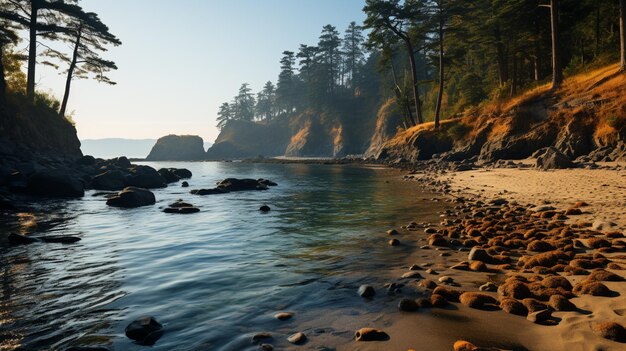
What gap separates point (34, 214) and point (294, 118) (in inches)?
3982

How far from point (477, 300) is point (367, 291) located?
1.56 meters

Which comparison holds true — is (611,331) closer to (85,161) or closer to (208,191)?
(208,191)

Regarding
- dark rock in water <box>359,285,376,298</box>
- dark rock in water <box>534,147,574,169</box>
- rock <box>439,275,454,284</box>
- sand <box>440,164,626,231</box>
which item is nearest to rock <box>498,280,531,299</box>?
rock <box>439,275,454,284</box>

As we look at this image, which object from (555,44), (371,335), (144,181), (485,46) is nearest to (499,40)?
(485,46)

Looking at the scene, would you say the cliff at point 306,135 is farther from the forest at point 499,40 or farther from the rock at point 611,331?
the rock at point 611,331

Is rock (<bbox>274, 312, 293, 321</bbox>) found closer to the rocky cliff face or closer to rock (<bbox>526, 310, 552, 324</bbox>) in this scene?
rock (<bbox>526, 310, 552, 324</bbox>)

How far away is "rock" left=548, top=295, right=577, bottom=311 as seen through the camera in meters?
4.52

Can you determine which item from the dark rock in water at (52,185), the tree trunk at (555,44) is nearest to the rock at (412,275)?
the dark rock in water at (52,185)

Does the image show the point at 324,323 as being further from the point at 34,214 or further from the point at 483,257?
the point at 34,214

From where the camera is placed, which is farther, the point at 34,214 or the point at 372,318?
the point at 34,214

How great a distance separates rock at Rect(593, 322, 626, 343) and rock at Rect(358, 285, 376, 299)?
271 cm

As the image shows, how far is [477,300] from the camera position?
487 cm

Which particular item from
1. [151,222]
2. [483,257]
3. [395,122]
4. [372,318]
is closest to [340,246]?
[483,257]

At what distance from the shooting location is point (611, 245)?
7.08 meters
